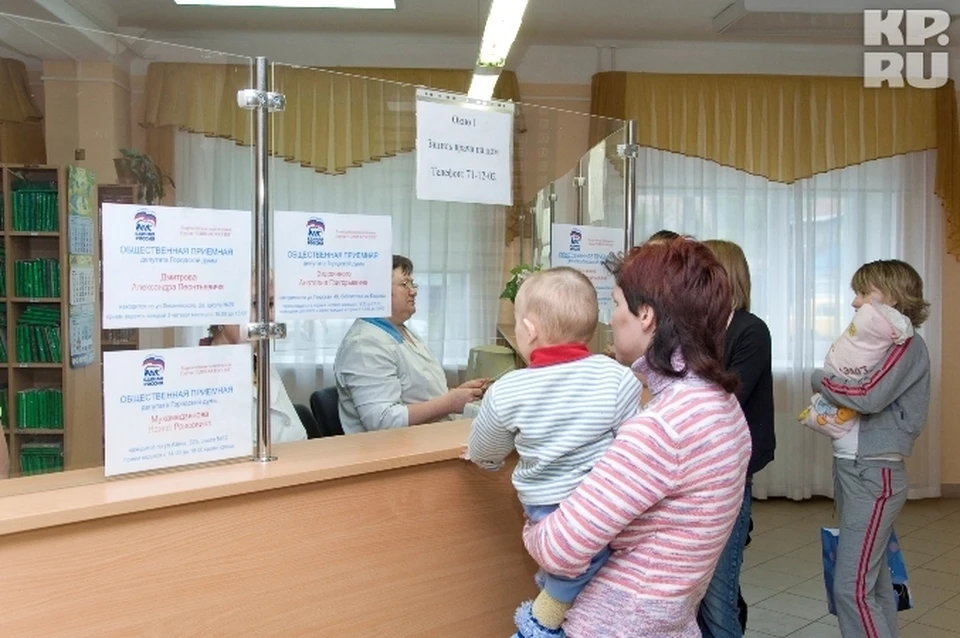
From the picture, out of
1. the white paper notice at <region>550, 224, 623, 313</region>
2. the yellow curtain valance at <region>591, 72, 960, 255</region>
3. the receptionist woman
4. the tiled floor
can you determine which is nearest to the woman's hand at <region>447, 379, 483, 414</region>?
the receptionist woman

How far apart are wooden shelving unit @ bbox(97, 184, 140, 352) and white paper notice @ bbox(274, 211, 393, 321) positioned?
289 mm

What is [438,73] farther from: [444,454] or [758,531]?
[444,454]

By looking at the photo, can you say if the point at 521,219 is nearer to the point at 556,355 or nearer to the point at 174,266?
the point at 556,355

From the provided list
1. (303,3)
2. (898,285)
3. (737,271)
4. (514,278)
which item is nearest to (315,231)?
(514,278)

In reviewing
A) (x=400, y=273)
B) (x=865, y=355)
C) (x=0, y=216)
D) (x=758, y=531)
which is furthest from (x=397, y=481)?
(x=758, y=531)

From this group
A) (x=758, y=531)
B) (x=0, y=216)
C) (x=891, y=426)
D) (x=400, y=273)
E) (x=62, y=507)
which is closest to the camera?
(x=62, y=507)

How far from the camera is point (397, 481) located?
1786 millimetres

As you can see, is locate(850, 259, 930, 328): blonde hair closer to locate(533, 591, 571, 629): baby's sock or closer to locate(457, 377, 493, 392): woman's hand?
locate(457, 377, 493, 392): woman's hand

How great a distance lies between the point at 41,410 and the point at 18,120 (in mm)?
502

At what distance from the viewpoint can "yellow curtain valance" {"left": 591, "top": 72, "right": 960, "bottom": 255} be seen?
244 inches

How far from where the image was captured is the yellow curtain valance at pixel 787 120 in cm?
620

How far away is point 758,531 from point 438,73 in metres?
3.52

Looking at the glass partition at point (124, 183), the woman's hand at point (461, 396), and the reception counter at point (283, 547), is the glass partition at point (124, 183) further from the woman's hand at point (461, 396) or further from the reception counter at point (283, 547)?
the woman's hand at point (461, 396)

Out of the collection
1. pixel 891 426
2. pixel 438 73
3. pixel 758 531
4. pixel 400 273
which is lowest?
pixel 758 531
